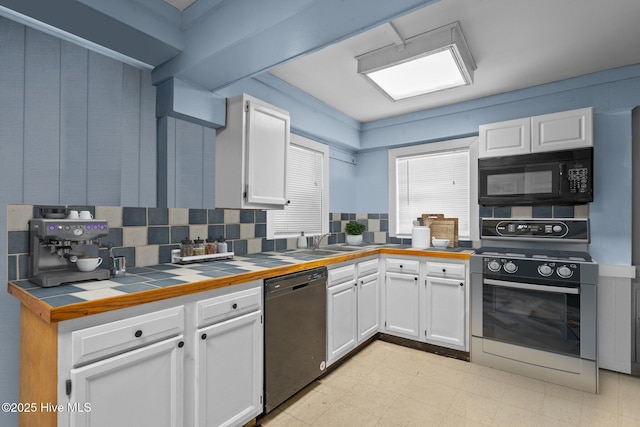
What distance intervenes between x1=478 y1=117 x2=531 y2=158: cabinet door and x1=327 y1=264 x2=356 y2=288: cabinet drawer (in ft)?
5.77

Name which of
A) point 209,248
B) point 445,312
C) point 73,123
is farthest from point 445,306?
point 73,123

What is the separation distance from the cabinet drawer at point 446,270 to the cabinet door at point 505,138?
1.16 m

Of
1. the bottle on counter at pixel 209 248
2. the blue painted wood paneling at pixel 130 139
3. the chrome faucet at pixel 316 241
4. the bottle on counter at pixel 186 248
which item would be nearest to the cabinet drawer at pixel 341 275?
the chrome faucet at pixel 316 241

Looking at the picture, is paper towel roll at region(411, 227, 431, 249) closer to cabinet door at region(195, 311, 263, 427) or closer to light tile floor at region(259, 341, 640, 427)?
light tile floor at region(259, 341, 640, 427)

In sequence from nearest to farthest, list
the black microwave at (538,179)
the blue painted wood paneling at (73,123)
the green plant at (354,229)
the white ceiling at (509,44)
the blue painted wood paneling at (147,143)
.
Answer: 1. the blue painted wood paneling at (73,123)
2. the white ceiling at (509,44)
3. the blue painted wood paneling at (147,143)
4. the black microwave at (538,179)
5. the green plant at (354,229)

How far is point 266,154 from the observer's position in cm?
261

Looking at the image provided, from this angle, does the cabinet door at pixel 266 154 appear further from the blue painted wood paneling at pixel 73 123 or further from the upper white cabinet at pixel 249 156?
the blue painted wood paneling at pixel 73 123

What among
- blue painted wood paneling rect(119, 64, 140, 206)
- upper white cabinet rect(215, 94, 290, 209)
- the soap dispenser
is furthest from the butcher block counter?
the soap dispenser

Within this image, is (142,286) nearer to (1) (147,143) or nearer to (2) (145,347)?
(2) (145,347)

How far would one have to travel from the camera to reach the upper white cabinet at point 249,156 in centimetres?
246

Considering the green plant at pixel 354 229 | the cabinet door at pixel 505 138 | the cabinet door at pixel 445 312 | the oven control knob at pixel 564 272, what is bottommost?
the cabinet door at pixel 445 312

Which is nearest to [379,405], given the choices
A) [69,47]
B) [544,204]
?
[544,204]

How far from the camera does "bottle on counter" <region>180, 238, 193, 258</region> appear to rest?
7.31 ft

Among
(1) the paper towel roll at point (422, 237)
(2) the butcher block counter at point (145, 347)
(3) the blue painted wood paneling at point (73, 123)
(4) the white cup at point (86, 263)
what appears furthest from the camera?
(1) the paper towel roll at point (422, 237)
